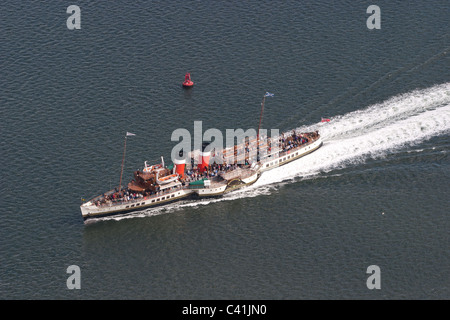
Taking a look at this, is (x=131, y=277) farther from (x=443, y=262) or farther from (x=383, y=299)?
(x=443, y=262)

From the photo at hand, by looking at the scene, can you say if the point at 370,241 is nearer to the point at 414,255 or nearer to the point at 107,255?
the point at 414,255

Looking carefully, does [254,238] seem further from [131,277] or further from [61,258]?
[61,258]
